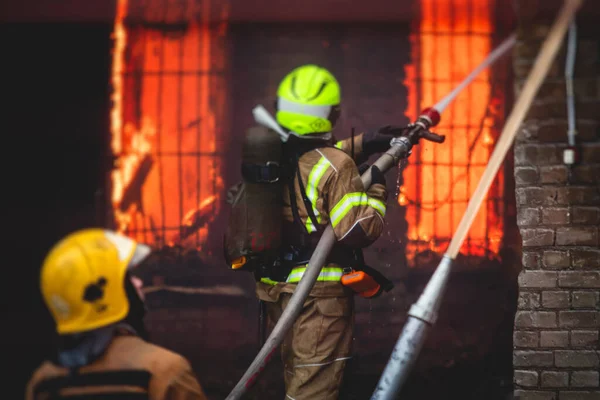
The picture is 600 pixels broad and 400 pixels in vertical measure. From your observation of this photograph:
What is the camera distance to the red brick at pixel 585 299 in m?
4.60

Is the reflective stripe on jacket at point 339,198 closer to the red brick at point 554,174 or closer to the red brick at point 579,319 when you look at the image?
the red brick at point 554,174

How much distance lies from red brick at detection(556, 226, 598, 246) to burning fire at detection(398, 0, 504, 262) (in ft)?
1.81

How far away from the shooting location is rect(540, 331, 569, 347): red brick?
462 centimetres

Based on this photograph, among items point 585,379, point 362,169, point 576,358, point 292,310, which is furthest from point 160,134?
point 585,379

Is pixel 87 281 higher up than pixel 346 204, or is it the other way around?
pixel 346 204

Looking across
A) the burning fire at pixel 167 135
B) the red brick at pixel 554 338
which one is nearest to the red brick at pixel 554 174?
the red brick at pixel 554 338

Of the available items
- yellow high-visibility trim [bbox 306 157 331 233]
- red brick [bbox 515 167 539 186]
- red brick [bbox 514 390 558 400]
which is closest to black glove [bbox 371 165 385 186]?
yellow high-visibility trim [bbox 306 157 331 233]

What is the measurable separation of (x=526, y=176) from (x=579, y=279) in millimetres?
701

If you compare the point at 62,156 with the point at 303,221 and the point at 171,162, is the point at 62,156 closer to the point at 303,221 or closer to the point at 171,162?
the point at 171,162

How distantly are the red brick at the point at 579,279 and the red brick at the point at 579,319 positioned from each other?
0.17 m

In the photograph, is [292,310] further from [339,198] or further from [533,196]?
[533,196]

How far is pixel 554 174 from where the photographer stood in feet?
15.1

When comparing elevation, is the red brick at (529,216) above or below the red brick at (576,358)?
above

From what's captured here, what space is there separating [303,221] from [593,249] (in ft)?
6.01
